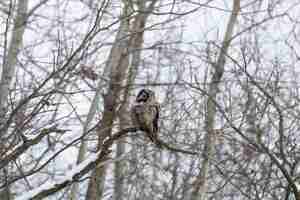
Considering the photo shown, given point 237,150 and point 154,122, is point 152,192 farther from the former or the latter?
point 154,122

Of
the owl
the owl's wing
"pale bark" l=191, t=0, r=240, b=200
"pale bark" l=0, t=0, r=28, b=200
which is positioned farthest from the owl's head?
"pale bark" l=191, t=0, r=240, b=200

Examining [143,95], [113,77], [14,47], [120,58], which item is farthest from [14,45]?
[143,95]

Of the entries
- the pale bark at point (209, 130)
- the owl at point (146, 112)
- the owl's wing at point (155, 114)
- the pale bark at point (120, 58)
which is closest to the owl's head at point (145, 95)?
the owl at point (146, 112)

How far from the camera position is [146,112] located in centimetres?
758

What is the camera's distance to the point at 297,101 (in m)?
9.59

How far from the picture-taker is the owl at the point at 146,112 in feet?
23.7

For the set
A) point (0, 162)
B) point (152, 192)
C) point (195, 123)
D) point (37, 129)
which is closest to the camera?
point (0, 162)

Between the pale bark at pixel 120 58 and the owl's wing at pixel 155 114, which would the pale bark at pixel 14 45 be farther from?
the owl's wing at pixel 155 114

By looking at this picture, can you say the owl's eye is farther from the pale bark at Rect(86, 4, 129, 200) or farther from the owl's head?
the pale bark at Rect(86, 4, 129, 200)

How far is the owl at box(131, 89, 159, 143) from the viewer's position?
7.23m

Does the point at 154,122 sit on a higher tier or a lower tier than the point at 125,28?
lower

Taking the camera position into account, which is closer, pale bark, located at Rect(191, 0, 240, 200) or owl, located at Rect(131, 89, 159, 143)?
owl, located at Rect(131, 89, 159, 143)

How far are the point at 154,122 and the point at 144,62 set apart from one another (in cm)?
406

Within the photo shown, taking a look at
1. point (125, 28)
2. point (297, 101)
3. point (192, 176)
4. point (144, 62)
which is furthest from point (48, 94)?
point (192, 176)
